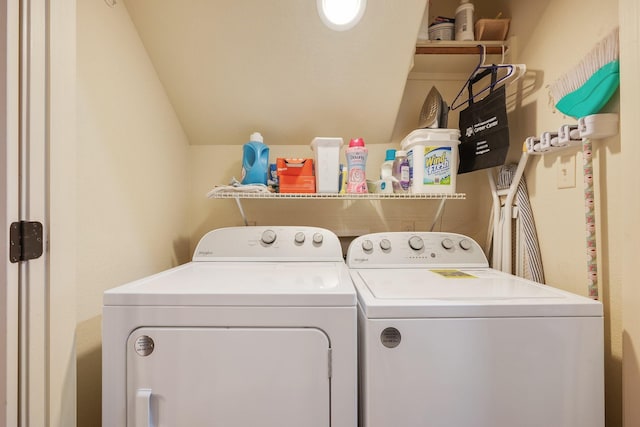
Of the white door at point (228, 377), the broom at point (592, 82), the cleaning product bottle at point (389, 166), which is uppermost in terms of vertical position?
the broom at point (592, 82)

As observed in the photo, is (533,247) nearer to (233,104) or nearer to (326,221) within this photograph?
(326,221)

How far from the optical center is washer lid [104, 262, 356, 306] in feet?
2.43

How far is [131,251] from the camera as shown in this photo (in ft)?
3.82

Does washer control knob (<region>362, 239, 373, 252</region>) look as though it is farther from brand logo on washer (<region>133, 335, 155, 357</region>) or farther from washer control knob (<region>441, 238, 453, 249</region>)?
brand logo on washer (<region>133, 335, 155, 357</region>)

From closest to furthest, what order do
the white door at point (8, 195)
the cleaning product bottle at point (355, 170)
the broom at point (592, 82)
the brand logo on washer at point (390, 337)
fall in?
1. the white door at point (8, 195)
2. the brand logo on washer at point (390, 337)
3. the broom at point (592, 82)
4. the cleaning product bottle at point (355, 170)

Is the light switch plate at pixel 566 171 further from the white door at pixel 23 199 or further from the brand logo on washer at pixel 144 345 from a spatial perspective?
the white door at pixel 23 199

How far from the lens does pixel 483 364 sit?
2.35ft

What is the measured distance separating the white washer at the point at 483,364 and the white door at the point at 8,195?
0.82 m

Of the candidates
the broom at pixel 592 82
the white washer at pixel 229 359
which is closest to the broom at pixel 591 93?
the broom at pixel 592 82

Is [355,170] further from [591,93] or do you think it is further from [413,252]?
[591,93]

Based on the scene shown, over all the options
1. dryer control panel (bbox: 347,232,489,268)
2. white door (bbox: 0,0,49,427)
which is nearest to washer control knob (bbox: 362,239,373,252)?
dryer control panel (bbox: 347,232,489,268)

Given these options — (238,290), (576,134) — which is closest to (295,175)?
(238,290)

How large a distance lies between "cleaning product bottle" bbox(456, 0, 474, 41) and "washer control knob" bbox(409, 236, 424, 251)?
1074mm

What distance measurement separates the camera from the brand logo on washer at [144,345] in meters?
0.73
